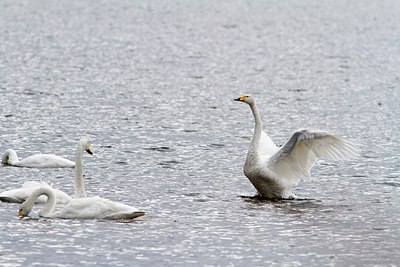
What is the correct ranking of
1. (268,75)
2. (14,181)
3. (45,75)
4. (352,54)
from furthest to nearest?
(352,54) → (268,75) → (45,75) → (14,181)

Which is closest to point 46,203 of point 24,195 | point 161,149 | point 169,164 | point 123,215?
point 24,195

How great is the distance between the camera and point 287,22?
66.6 meters

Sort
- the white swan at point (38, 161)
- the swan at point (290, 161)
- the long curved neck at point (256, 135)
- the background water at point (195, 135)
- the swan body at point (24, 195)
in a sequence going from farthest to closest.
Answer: the white swan at point (38, 161) < the long curved neck at point (256, 135) < the swan at point (290, 161) < the swan body at point (24, 195) < the background water at point (195, 135)

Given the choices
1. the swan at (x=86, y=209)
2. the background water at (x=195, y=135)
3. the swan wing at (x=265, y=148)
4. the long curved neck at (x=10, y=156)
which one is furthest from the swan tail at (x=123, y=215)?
the long curved neck at (x=10, y=156)

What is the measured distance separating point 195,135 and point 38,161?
487 cm

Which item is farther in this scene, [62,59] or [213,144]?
[62,59]

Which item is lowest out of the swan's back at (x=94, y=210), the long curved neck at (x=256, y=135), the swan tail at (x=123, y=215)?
the swan tail at (x=123, y=215)

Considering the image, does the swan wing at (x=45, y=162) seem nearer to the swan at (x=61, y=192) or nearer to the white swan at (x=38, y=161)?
the white swan at (x=38, y=161)

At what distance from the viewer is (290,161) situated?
57.5 ft

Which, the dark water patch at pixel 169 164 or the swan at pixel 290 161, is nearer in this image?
the swan at pixel 290 161

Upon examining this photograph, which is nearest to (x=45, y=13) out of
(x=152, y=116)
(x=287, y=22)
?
(x=287, y=22)

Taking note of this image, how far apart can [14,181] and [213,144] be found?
203 inches

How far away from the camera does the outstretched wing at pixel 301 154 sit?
687 inches

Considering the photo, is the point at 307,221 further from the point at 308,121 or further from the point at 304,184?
the point at 308,121
